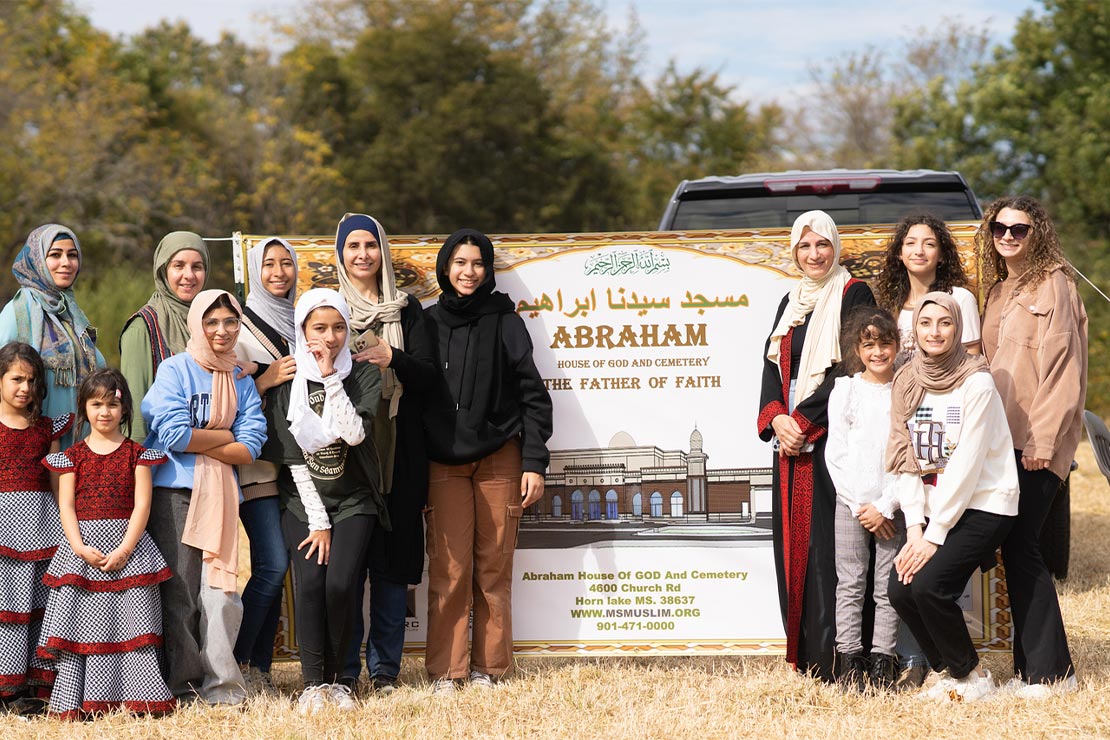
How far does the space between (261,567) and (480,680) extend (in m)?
1.02

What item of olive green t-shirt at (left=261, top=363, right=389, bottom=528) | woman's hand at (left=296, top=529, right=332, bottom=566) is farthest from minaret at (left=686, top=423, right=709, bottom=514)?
woman's hand at (left=296, top=529, right=332, bottom=566)

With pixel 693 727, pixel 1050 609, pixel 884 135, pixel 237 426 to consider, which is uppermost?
pixel 884 135

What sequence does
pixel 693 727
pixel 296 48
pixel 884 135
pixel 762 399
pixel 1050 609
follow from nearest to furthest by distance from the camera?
pixel 693 727 → pixel 1050 609 → pixel 762 399 → pixel 296 48 → pixel 884 135

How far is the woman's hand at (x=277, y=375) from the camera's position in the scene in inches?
189

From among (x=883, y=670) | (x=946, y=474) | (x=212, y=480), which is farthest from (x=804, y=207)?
(x=212, y=480)

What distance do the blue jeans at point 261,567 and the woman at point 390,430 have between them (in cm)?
35

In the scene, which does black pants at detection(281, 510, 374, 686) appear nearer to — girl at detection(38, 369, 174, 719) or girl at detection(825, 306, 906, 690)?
girl at detection(38, 369, 174, 719)

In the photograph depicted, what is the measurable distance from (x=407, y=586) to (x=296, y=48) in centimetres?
2859

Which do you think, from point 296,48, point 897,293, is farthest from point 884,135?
point 897,293

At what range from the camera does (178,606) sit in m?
4.69

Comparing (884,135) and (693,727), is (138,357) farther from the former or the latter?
(884,135)

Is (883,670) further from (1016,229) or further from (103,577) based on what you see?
(103,577)

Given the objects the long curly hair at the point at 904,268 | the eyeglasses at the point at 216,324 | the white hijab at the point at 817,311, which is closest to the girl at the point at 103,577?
the eyeglasses at the point at 216,324

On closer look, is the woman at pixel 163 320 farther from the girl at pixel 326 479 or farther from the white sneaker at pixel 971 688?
the white sneaker at pixel 971 688
